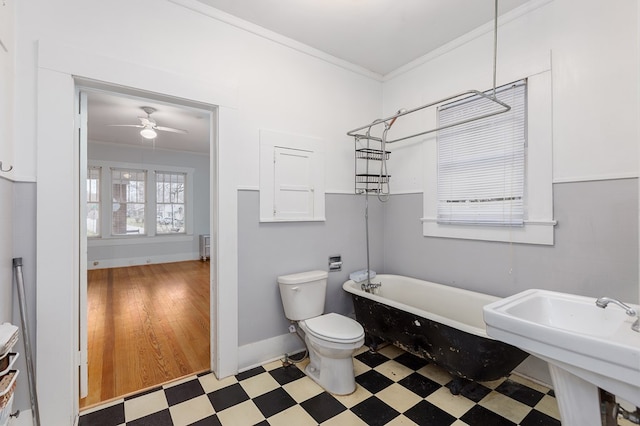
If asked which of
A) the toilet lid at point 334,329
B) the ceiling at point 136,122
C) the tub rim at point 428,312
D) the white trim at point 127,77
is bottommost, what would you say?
→ the toilet lid at point 334,329

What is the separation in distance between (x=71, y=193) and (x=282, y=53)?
5.85 ft

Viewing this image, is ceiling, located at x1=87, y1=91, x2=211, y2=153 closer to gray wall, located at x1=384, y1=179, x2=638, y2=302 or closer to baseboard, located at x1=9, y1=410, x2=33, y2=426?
baseboard, located at x1=9, y1=410, x2=33, y2=426

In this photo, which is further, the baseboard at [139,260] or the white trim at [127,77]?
the baseboard at [139,260]

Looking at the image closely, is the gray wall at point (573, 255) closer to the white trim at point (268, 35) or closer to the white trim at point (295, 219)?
the white trim at point (295, 219)

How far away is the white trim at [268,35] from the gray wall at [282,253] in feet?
4.04

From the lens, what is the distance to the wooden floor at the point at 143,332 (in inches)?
81.0

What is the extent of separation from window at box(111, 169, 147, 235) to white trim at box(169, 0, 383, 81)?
5.19 m

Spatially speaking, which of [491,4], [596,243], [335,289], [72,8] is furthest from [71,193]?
[596,243]

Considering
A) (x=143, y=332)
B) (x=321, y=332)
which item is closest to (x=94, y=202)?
(x=143, y=332)

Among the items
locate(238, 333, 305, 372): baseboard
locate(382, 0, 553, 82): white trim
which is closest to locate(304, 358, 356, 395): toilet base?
locate(238, 333, 305, 372): baseboard

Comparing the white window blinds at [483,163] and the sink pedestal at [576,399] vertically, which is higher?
the white window blinds at [483,163]

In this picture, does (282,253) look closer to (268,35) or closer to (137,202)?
(268,35)

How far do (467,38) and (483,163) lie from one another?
102 centimetres

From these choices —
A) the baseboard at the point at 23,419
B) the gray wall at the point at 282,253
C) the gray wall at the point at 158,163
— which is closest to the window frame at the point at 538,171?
the gray wall at the point at 282,253
